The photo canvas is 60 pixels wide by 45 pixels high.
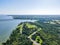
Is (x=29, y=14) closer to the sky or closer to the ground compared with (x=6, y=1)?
closer to the ground

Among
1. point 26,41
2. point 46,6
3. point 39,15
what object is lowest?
point 26,41

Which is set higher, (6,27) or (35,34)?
(6,27)

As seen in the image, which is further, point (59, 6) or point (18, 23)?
point (59, 6)

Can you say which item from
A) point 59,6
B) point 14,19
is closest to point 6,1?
point 14,19

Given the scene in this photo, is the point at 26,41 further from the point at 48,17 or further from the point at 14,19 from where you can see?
the point at 48,17

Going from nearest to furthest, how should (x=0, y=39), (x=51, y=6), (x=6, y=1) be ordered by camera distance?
(x=0, y=39)
(x=6, y=1)
(x=51, y=6)

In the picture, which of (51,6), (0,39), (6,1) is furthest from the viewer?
(51,6)

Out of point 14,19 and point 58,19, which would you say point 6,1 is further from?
point 58,19
